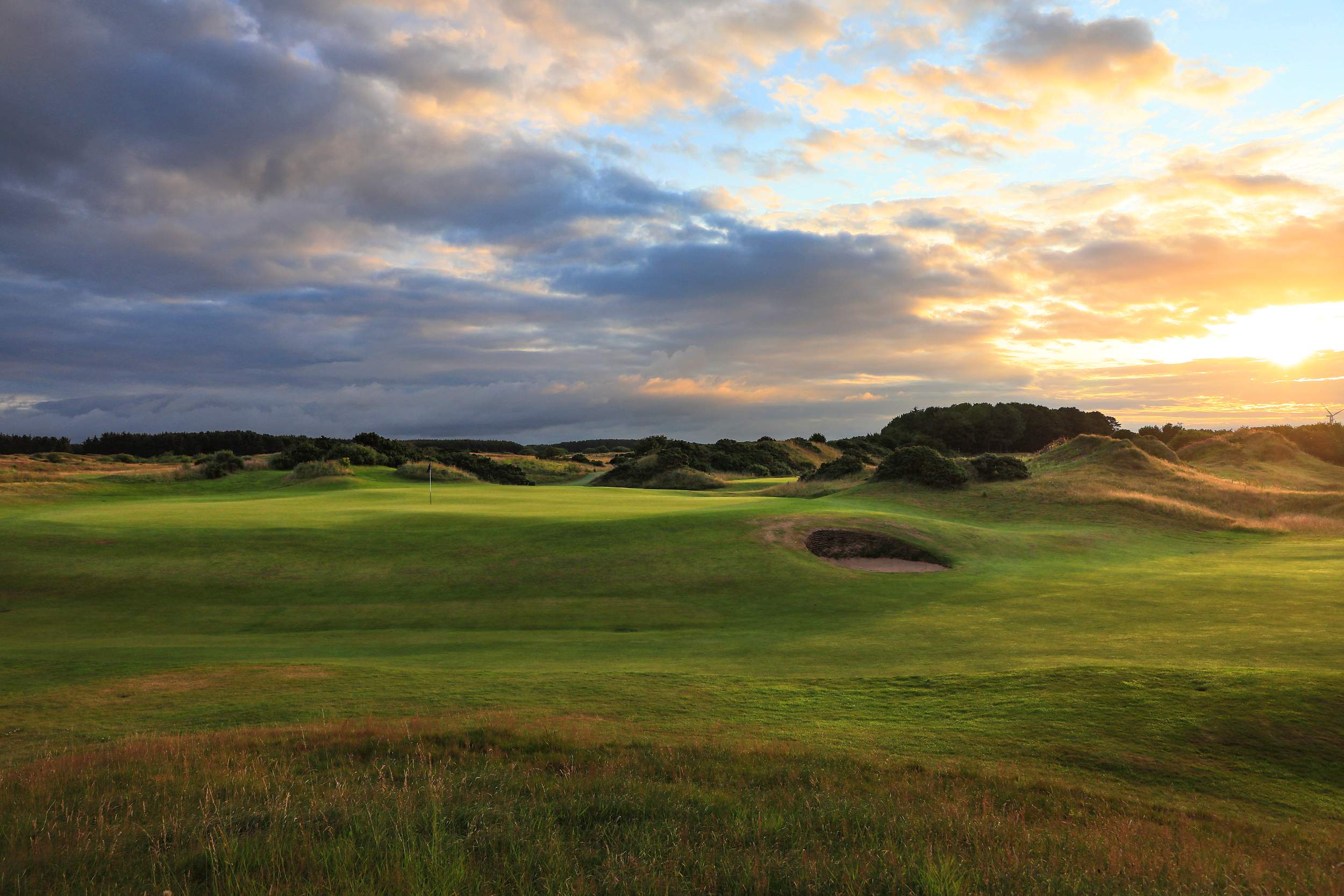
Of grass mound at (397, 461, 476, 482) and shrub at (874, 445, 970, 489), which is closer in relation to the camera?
shrub at (874, 445, 970, 489)

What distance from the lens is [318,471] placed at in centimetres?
6169

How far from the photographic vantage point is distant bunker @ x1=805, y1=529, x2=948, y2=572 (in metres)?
30.9

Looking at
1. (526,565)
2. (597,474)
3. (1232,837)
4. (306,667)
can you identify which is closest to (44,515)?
(526,565)

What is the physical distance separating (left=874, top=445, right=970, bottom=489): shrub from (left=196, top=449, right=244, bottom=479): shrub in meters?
57.5

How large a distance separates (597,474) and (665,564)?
80443mm

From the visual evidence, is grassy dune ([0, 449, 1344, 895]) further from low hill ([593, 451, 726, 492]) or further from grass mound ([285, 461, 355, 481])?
low hill ([593, 451, 726, 492])

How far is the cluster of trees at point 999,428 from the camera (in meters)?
130

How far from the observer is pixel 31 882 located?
513 cm

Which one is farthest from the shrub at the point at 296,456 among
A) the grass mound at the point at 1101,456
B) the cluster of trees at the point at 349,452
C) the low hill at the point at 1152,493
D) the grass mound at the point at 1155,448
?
the grass mound at the point at 1155,448

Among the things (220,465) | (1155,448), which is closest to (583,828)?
(1155,448)

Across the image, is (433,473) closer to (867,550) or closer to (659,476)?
(659,476)

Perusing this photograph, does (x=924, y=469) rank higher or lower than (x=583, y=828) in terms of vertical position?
higher

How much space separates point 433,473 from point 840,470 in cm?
4088

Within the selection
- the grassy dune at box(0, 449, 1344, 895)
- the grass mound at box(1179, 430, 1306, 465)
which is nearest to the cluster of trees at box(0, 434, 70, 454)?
the grassy dune at box(0, 449, 1344, 895)
